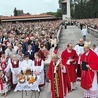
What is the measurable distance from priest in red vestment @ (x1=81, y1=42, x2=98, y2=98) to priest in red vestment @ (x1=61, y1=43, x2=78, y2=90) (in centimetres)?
82

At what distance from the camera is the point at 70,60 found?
9711 mm

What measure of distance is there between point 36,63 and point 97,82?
206 centimetres

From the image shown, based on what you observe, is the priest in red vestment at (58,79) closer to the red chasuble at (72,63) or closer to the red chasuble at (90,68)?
the red chasuble at (90,68)

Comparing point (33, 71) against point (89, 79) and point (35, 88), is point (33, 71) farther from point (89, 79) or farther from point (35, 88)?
point (89, 79)

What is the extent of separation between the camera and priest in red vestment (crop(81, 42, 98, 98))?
8.70 metres

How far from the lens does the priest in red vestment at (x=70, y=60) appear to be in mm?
9731

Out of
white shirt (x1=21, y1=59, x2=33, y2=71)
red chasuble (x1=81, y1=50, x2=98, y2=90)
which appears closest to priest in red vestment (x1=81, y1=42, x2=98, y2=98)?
red chasuble (x1=81, y1=50, x2=98, y2=90)

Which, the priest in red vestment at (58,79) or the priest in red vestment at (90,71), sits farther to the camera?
the priest in red vestment at (90,71)

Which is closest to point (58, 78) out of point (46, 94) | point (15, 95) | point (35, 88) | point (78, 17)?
point (35, 88)

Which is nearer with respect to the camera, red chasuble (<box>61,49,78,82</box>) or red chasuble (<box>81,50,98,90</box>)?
red chasuble (<box>81,50,98,90</box>)

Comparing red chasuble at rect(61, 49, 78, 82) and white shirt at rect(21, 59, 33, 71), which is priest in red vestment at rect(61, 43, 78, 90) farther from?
white shirt at rect(21, 59, 33, 71)

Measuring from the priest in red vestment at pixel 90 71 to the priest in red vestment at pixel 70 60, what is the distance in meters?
0.82

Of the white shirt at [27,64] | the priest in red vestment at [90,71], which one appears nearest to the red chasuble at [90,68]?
the priest in red vestment at [90,71]

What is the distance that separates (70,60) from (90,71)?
1.10m
